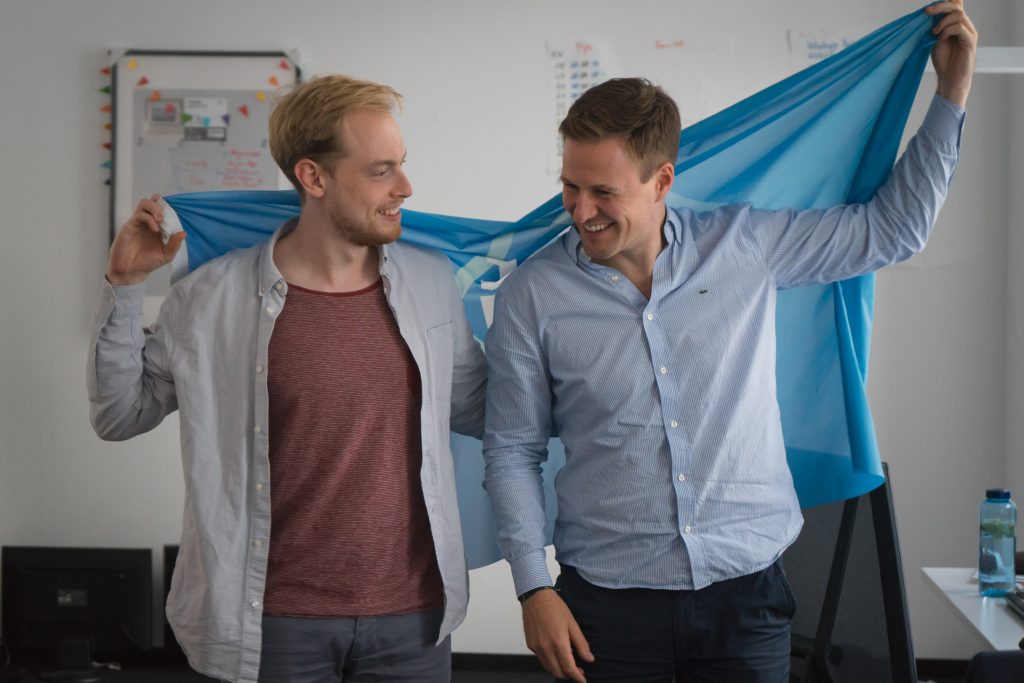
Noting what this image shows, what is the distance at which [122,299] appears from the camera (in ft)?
5.70

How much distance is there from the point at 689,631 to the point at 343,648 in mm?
536

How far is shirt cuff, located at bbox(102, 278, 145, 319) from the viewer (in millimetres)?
1730

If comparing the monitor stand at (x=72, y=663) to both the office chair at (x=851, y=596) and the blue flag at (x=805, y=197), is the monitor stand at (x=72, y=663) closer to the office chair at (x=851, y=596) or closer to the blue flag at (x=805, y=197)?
the blue flag at (x=805, y=197)

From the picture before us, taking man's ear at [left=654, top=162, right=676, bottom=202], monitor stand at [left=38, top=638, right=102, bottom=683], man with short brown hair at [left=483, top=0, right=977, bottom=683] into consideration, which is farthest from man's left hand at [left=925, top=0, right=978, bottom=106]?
monitor stand at [left=38, top=638, right=102, bottom=683]

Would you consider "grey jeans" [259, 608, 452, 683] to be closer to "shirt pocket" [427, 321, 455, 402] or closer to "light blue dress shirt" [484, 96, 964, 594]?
"light blue dress shirt" [484, 96, 964, 594]

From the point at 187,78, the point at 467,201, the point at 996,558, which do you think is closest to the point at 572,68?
the point at 467,201

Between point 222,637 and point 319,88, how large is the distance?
2.98 ft

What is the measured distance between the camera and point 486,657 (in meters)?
3.92

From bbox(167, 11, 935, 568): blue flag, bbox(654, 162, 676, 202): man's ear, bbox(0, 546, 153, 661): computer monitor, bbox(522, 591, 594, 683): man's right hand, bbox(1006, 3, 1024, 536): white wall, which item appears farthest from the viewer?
bbox(0, 546, 153, 661): computer monitor

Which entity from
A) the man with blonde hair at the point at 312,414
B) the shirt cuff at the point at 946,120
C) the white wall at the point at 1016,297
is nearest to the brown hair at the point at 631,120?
the man with blonde hair at the point at 312,414

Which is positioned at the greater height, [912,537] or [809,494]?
[809,494]

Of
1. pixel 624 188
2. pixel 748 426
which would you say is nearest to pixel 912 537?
pixel 748 426

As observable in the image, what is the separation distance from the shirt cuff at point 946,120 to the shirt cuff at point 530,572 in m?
0.94

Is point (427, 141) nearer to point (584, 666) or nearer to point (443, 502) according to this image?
point (443, 502)
